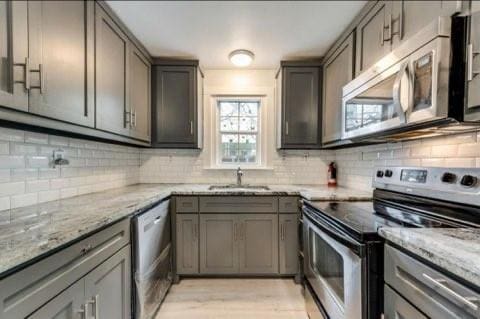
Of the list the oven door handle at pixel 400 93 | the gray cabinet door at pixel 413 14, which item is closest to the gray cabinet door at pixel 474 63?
the gray cabinet door at pixel 413 14

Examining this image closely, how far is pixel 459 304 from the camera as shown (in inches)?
26.1

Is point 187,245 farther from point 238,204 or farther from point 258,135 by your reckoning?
point 258,135

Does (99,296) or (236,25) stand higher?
A: (236,25)

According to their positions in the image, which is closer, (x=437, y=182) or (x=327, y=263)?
(x=437, y=182)

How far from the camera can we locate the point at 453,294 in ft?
2.20

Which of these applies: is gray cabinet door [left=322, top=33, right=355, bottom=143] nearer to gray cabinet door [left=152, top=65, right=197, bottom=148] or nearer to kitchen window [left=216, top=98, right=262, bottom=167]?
kitchen window [left=216, top=98, right=262, bottom=167]

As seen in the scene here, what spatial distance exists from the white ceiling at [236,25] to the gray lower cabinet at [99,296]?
1.55 meters

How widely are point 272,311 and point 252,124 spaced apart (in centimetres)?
191

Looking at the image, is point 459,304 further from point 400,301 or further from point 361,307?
point 361,307

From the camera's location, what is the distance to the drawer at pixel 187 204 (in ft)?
7.82

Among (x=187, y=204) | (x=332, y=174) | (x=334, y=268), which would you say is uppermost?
(x=332, y=174)

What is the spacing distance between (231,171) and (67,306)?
2.21 meters

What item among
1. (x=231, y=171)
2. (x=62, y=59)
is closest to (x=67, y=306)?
(x=62, y=59)

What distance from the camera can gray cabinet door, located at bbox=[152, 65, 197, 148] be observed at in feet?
8.98
